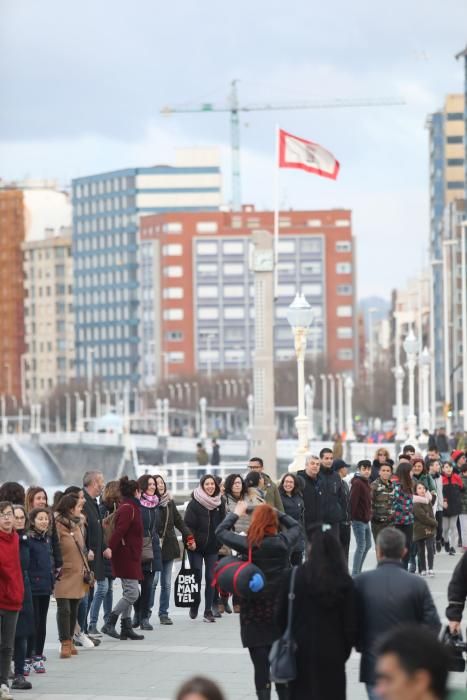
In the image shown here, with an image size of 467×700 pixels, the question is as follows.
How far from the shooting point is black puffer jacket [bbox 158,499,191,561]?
59.1 feet

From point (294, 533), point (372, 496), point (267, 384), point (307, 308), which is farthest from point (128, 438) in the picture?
point (294, 533)

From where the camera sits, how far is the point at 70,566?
15.7m

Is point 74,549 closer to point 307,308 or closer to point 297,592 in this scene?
point 297,592

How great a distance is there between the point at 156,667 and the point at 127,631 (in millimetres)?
2151

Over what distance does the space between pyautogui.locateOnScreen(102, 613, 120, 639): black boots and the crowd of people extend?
21 mm

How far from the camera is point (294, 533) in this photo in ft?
39.0

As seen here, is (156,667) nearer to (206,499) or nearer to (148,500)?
(148,500)

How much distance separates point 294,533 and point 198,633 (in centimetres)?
563

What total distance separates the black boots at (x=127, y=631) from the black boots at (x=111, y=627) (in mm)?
104

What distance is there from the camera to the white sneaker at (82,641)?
16.5m

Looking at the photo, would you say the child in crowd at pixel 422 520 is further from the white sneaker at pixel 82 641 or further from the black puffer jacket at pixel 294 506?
the white sneaker at pixel 82 641

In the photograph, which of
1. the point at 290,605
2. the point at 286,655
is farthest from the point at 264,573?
the point at 286,655

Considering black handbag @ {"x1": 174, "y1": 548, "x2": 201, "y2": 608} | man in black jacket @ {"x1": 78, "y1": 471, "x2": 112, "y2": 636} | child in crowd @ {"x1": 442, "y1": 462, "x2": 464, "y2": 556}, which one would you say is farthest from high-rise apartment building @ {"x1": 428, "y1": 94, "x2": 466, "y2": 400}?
man in black jacket @ {"x1": 78, "y1": 471, "x2": 112, "y2": 636}

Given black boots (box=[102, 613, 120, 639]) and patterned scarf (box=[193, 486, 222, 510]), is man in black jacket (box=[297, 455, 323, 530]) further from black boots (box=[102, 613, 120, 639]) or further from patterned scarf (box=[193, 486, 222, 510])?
black boots (box=[102, 613, 120, 639])
